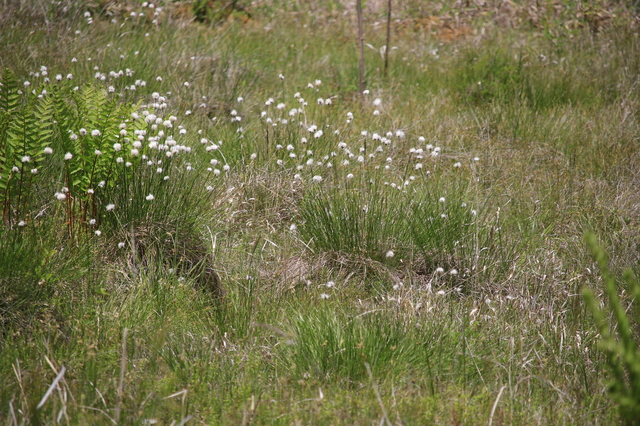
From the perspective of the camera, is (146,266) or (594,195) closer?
(146,266)

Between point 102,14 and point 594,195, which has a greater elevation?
A: point 102,14

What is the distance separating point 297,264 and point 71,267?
1255 mm

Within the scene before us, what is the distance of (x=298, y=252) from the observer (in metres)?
3.69

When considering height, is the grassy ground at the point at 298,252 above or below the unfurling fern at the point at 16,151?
below

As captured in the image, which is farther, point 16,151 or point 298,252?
point 298,252

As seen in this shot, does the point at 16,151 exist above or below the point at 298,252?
above

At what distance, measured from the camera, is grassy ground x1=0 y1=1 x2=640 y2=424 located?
Answer: 2.37 m

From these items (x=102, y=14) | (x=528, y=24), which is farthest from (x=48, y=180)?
(x=528, y=24)

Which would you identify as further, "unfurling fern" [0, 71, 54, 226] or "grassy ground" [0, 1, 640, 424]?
"unfurling fern" [0, 71, 54, 226]

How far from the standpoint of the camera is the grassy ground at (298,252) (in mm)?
2369

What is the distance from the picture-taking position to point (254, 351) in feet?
9.01

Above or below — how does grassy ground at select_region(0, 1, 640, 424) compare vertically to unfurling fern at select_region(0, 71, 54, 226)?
below

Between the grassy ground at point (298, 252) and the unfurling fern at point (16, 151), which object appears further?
the unfurling fern at point (16, 151)

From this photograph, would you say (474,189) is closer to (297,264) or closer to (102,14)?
(297,264)
